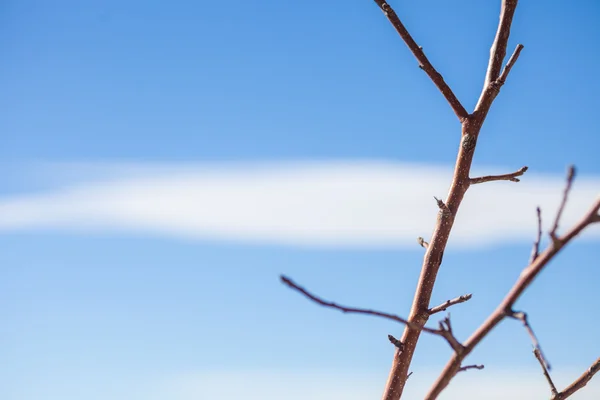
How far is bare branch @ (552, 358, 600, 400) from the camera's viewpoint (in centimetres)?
236

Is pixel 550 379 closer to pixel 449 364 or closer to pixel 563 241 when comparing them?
pixel 449 364

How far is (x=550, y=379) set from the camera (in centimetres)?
238

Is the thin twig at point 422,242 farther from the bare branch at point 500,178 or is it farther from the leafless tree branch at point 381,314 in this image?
the leafless tree branch at point 381,314

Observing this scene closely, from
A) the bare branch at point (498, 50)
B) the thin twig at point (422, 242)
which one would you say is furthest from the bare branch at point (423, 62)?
the thin twig at point (422, 242)

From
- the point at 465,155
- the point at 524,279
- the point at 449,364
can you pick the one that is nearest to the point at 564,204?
the point at 524,279

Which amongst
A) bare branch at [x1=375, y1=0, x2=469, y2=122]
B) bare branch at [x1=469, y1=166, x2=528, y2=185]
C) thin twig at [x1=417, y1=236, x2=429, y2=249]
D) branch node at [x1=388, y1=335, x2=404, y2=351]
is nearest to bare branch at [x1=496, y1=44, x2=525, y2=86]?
bare branch at [x1=375, y1=0, x2=469, y2=122]

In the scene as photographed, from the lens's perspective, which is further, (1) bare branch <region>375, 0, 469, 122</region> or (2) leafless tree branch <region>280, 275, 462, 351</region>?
(1) bare branch <region>375, 0, 469, 122</region>

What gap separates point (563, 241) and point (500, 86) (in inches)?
44.6

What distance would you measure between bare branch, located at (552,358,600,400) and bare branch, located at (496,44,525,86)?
3.35 ft

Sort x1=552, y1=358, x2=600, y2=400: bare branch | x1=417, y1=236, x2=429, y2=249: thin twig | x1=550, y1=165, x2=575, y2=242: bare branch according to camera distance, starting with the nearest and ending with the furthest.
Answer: x1=550, y1=165, x2=575, y2=242: bare branch
x1=552, y1=358, x2=600, y2=400: bare branch
x1=417, y1=236, x2=429, y2=249: thin twig

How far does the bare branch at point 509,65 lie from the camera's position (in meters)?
2.48

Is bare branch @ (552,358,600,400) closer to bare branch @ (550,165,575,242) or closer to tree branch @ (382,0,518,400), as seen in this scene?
tree branch @ (382,0,518,400)

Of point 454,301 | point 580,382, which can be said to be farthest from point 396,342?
point 580,382

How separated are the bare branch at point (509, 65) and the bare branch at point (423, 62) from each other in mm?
164
